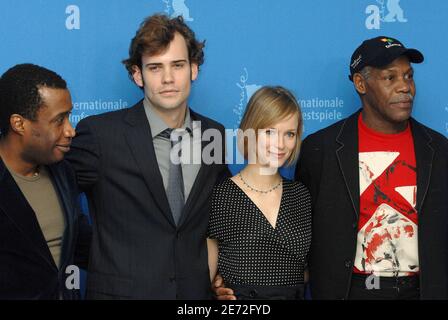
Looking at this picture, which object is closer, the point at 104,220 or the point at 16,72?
the point at 16,72

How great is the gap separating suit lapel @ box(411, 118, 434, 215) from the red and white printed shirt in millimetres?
22

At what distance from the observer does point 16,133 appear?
6.07ft

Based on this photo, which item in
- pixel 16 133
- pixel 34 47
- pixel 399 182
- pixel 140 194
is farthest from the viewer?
pixel 34 47

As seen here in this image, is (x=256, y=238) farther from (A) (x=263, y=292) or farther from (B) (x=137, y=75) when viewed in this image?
(B) (x=137, y=75)

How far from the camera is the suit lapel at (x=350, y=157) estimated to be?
2.20m

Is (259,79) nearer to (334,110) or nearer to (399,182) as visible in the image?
(334,110)

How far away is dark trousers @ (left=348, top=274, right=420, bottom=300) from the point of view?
Result: 2.16 metres

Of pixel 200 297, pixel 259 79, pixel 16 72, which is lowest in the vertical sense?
pixel 200 297

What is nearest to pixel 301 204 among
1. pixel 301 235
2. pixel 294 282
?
pixel 301 235

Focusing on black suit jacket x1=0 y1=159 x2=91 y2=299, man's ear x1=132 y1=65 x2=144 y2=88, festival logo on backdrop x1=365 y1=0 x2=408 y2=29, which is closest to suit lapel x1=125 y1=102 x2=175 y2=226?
man's ear x1=132 y1=65 x2=144 y2=88

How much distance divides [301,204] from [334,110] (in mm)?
667

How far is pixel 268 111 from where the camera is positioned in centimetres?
210

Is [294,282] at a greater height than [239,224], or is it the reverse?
[239,224]

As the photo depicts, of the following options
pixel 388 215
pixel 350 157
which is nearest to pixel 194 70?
pixel 350 157
